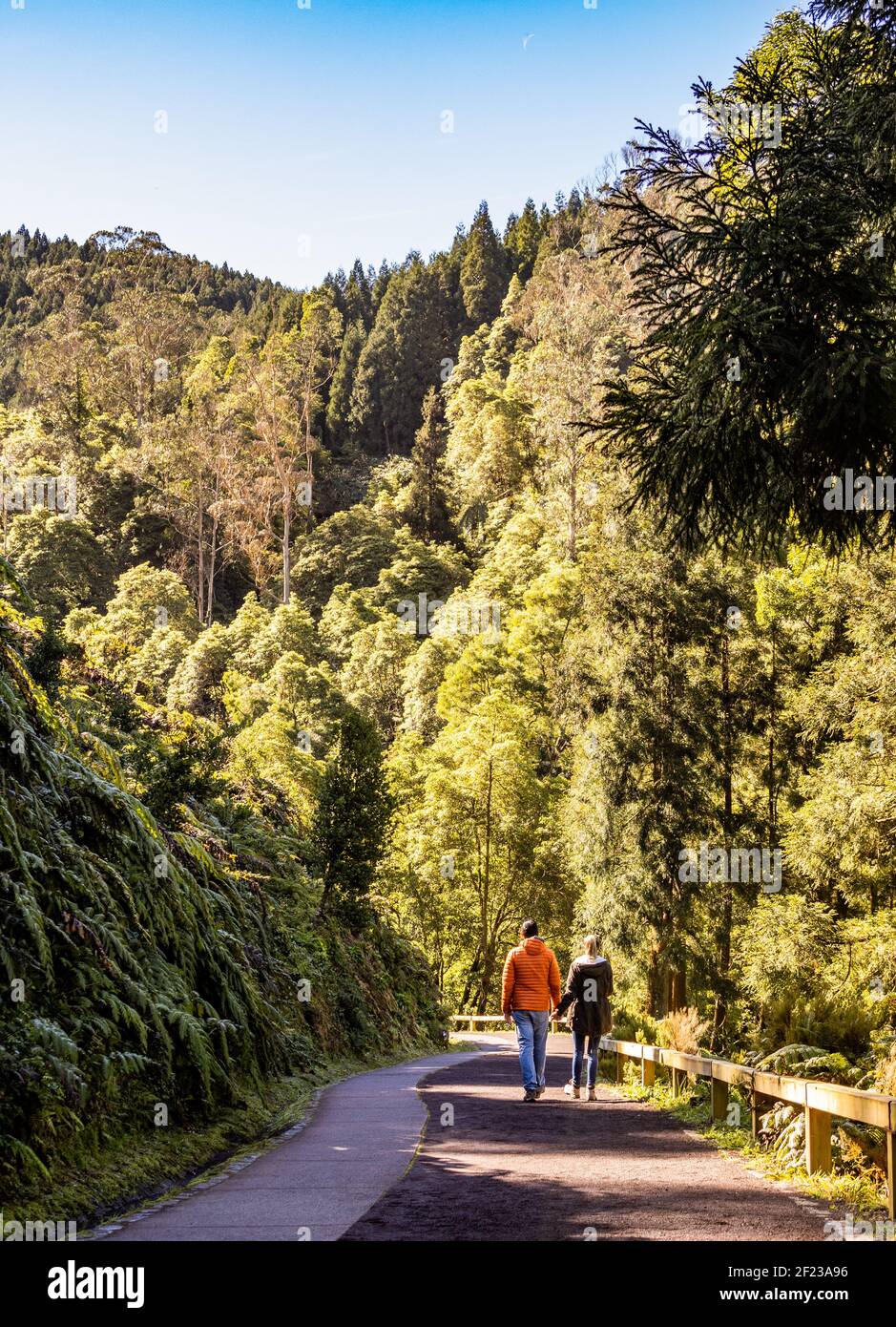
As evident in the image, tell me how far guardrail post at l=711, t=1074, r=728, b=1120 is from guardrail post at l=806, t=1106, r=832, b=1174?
2.81 meters

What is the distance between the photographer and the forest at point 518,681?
8.14 metres

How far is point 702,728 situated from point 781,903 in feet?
17.2

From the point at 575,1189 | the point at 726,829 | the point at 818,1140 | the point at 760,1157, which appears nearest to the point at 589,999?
the point at 760,1157

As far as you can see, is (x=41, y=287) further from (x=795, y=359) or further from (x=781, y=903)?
(x=795, y=359)

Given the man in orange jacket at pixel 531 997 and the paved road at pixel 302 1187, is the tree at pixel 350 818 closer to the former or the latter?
the man in orange jacket at pixel 531 997

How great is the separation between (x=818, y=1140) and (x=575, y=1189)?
5.43 ft

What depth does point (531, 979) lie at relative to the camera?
12.7m

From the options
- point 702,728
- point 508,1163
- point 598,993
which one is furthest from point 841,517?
point 702,728

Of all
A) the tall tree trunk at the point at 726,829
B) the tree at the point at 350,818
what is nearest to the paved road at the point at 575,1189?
the tree at the point at 350,818

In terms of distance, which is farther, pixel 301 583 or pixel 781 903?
pixel 301 583

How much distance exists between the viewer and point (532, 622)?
174 ft

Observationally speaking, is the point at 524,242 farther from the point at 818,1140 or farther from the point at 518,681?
the point at 818,1140

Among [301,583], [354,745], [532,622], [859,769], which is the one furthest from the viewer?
[301,583]
